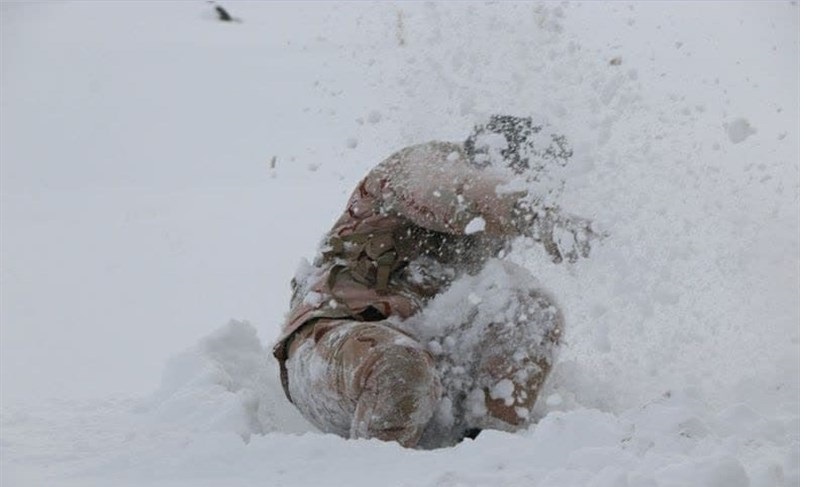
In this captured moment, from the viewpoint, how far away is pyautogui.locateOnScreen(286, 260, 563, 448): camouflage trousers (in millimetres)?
2867

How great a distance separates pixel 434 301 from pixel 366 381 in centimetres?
45

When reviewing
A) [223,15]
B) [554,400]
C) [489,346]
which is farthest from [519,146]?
[223,15]

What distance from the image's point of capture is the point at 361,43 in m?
8.48

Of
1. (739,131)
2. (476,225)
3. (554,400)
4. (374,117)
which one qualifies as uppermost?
(739,131)

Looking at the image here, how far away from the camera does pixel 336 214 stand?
21.4ft

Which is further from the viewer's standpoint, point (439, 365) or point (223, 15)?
point (223, 15)

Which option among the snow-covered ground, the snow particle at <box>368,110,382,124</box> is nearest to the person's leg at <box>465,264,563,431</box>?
the snow-covered ground

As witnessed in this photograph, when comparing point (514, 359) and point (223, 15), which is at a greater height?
point (514, 359)

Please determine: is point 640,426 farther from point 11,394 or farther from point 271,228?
point 271,228

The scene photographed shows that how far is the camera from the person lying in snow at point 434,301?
296cm

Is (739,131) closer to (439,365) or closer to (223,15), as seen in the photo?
(439,365)

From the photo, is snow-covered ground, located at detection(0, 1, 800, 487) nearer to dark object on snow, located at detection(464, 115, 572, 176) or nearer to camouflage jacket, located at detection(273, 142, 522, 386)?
dark object on snow, located at detection(464, 115, 572, 176)

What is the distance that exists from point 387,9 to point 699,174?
3610 mm

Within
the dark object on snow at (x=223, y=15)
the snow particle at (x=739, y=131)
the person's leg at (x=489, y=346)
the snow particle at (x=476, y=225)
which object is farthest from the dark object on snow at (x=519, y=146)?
the dark object on snow at (x=223, y=15)
